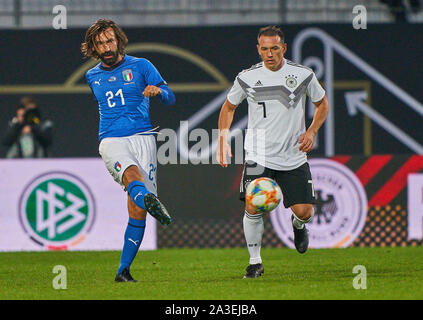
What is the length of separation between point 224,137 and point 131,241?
1.21 metres

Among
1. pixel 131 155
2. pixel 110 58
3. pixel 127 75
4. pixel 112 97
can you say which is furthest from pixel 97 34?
pixel 131 155

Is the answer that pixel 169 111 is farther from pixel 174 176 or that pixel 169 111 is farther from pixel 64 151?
pixel 174 176

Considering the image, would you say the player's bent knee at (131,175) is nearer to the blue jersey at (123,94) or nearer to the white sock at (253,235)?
the blue jersey at (123,94)

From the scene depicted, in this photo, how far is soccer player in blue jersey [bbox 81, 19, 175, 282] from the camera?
741cm

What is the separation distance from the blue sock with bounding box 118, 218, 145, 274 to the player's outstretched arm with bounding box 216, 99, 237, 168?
0.86 metres

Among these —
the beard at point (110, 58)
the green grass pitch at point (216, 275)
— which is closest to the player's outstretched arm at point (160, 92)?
the beard at point (110, 58)

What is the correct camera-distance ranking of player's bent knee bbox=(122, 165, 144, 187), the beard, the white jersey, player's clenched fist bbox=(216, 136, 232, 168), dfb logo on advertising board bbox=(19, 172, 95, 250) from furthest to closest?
dfb logo on advertising board bbox=(19, 172, 95, 250) < the white jersey < player's clenched fist bbox=(216, 136, 232, 168) < the beard < player's bent knee bbox=(122, 165, 144, 187)

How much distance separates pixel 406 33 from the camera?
1557 cm

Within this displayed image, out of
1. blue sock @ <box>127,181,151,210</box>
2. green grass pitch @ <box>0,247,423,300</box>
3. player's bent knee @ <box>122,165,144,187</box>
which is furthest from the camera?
player's bent knee @ <box>122,165,144,187</box>

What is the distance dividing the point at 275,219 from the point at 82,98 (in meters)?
5.93

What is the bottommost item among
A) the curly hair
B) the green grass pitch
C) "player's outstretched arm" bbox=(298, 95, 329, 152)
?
the green grass pitch

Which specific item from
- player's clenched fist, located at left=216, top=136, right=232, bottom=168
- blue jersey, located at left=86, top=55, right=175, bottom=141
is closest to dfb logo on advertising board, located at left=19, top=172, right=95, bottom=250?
blue jersey, located at left=86, top=55, right=175, bottom=141

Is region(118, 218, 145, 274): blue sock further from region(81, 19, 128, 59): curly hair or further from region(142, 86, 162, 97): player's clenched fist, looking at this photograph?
region(81, 19, 128, 59): curly hair
